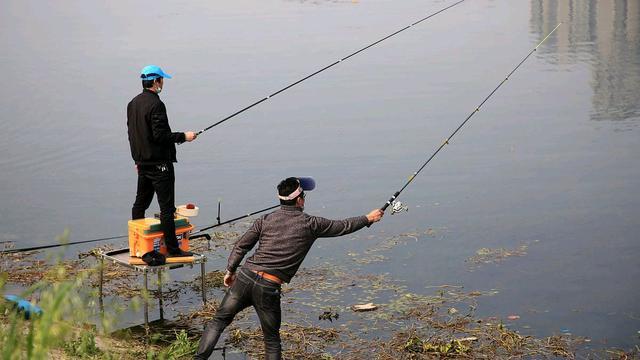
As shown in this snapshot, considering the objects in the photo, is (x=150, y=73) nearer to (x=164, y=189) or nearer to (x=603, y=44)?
(x=164, y=189)

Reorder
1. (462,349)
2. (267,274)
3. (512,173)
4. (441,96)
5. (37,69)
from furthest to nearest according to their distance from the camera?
(37,69), (441,96), (512,173), (462,349), (267,274)

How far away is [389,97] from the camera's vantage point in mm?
22297

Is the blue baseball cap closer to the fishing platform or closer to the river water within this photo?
the fishing platform

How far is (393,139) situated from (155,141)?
9.14 metres

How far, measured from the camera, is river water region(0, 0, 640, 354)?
12.2 metres

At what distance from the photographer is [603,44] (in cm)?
2950

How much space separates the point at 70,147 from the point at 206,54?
10.3 meters

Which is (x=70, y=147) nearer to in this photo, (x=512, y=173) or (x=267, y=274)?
(x=512, y=173)

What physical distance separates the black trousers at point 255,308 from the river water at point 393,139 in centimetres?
292

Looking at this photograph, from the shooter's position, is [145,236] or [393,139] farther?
[393,139]

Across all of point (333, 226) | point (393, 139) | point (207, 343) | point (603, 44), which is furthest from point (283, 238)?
point (603, 44)

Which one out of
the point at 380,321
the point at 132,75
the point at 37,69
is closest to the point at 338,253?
the point at 380,321

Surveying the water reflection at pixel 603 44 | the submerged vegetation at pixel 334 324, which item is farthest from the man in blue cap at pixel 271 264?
the water reflection at pixel 603 44

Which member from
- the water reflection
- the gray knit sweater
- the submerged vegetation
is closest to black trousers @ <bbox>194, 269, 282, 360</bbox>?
the gray knit sweater
